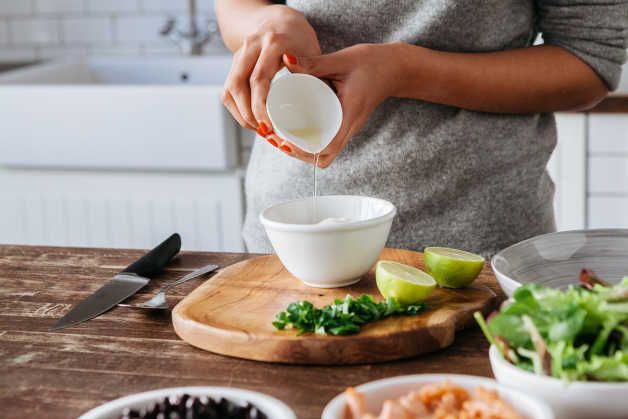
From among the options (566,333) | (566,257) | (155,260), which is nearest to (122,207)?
(155,260)

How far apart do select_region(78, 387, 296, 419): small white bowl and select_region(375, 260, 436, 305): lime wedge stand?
0.28 meters

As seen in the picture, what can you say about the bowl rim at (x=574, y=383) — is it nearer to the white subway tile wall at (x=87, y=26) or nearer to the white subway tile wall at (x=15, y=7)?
the white subway tile wall at (x=87, y=26)

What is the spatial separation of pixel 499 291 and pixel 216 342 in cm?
35

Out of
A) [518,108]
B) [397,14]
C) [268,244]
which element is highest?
[397,14]

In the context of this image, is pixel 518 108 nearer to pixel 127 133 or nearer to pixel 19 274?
pixel 19 274

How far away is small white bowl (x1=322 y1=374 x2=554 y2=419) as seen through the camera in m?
0.54

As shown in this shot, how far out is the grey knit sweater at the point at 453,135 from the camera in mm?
1183

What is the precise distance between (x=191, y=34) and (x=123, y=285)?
5.67 ft

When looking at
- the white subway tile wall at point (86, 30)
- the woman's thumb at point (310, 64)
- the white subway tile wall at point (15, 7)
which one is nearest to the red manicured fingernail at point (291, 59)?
the woman's thumb at point (310, 64)

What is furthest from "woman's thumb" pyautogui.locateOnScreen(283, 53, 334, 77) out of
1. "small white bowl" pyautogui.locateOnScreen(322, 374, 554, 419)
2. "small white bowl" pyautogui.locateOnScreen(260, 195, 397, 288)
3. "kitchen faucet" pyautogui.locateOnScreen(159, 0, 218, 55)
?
"kitchen faucet" pyautogui.locateOnScreen(159, 0, 218, 55)

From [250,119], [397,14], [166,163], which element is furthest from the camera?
[166,163]

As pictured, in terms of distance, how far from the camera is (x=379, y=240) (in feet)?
3.04

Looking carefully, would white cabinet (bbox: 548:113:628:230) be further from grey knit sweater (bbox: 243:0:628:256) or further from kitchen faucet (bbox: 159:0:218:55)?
kitchen faucet (bbox: 159:0:218:55)

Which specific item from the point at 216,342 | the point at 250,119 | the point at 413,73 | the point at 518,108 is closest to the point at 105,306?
the point at 216,342
